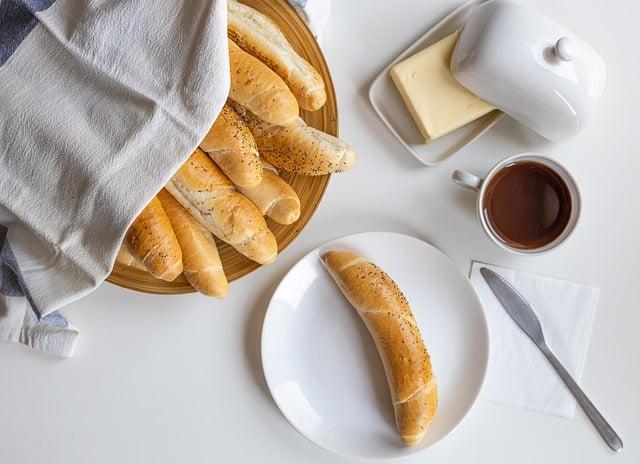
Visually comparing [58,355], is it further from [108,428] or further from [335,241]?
[335,241]

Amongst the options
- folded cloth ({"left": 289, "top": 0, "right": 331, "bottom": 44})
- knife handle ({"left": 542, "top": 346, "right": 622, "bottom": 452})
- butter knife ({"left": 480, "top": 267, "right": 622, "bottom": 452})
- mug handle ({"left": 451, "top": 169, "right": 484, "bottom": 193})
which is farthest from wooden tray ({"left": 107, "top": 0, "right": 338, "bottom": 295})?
knife handle ({"left": 542, "top": 346, "right": 622, "bottom": 452})

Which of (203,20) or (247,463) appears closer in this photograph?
(203,20)

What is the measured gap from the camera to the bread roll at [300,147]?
785mm

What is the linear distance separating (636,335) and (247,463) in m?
0.58

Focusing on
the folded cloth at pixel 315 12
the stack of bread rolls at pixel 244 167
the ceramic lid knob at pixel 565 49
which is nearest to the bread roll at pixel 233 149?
the stack of bread rolls at pixel 244 167

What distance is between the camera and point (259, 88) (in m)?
0.74

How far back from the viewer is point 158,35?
713mm

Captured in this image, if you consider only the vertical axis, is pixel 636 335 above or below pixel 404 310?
below

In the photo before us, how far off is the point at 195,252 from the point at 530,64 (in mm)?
461

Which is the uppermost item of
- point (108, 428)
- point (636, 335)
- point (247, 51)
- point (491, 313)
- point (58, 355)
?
point (247, 51)

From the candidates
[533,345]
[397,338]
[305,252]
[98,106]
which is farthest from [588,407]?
[98,106]

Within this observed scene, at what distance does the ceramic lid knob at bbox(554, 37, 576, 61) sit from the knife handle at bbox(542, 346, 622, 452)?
0.38 m

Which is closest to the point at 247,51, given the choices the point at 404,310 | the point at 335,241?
the point at 335,241

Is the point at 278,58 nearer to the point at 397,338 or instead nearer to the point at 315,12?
the point at 315,12
